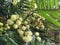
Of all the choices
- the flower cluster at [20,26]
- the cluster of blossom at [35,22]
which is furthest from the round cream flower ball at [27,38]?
the cluster of blossom at [35,22]

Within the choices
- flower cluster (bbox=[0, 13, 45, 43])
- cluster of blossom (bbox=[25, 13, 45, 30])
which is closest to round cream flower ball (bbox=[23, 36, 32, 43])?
flower cluster (bbox=[0, 13, 45, 43])

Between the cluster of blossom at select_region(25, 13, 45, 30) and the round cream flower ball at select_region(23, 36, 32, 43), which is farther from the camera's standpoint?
the cluster of blossom at select_region(25, 13, 45, 30)

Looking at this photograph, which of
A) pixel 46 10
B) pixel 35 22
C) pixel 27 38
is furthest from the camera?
pixel 46 10

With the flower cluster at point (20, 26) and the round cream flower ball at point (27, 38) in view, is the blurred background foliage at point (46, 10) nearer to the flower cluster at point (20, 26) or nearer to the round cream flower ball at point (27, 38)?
the flower cluster at point (20, 26)

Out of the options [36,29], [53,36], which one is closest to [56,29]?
[53,36]

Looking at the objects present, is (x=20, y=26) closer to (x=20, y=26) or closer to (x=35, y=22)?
(x=20, y=26)

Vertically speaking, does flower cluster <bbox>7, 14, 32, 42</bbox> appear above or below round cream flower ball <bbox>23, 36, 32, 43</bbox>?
above

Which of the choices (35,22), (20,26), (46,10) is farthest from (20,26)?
(46,10)

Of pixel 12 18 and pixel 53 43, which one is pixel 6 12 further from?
A: pixel 53 43

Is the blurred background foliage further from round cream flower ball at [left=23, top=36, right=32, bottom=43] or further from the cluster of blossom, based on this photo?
round cream flower ball at [left=23, top=36, right=32, bottom=43]

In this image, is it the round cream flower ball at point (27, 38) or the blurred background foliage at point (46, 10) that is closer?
the round cream flower ball at point (27, 38)

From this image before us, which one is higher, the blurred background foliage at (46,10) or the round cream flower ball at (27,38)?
the blurred background foliage at (46,10)
